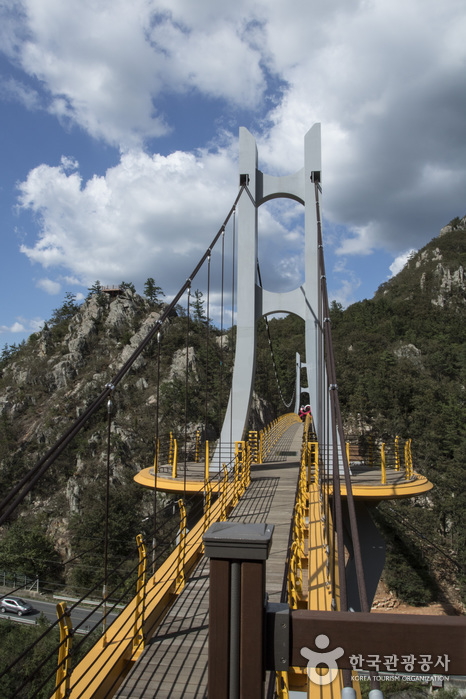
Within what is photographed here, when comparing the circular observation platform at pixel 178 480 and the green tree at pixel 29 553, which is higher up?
the circular observation platform at pixel 178 480

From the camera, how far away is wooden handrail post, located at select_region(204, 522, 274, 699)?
1030mm

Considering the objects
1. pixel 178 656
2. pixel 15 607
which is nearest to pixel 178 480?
pixel 178 656

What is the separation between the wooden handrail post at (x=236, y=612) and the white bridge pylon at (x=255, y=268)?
8652mm

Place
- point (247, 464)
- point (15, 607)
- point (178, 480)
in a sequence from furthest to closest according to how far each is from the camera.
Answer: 1. point (15, 607)
2. point (178, 480)
3. point (247, 464)

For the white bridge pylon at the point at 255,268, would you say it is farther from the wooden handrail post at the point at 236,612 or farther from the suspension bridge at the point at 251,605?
the wooden handrail post at the point at 236,612

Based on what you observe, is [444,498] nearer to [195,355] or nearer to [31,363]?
[195,355]

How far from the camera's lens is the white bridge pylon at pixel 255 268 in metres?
10.0

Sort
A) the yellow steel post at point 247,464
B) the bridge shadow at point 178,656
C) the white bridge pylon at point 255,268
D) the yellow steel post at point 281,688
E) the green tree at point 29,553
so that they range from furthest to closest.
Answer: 1. the green tree at point 29,553
2. the white bridge pylon at point 255,268
3. the yellow steel post at point 247,464
4. the bridge shadow at point 178,656
5. the yellow steel post at point 281,688

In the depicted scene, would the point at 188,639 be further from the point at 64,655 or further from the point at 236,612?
the point at 236,612

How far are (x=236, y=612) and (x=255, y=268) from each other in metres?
9.71

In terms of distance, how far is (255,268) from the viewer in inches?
410
